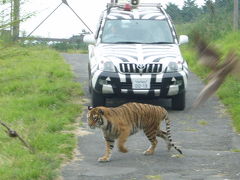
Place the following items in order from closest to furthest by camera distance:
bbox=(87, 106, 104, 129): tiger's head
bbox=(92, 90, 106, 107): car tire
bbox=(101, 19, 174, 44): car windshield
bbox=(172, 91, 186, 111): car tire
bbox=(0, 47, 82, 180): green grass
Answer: bbox=(0, 47, 82, 180): green grass < bbox=(87, 106, 104, 129): tiger's head < bbox=(92, 90, 106, 107): car tire < bbox=(172, 91, 186, 111): car tire < bbox=(101, 19, 174, 44): car windshield

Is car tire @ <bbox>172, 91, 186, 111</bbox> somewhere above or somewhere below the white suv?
below

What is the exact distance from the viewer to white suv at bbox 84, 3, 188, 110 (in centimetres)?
1091

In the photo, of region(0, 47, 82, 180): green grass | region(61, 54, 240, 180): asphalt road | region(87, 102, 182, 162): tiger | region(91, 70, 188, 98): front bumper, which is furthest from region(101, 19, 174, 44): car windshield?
region(87, 102, 182, 162): tiger

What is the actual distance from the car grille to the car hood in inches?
3.5

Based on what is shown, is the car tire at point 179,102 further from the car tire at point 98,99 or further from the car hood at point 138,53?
A: the car tire at point 98,99

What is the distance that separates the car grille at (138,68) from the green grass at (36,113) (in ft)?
3.80

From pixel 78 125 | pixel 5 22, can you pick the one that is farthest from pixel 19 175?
pixel 78 125

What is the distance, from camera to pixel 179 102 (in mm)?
11453

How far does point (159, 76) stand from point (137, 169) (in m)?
4.05

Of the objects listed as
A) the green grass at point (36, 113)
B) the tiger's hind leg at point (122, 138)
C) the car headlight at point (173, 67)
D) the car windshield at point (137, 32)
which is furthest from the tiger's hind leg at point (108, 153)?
the car windshield at point (137, 32)

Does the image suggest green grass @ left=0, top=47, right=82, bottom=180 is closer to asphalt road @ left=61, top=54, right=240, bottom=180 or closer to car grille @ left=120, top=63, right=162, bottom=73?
asphalt road @ left=61, top=54, right=240, bottom=180

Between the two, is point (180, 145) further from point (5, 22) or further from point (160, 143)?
point (5, 22)

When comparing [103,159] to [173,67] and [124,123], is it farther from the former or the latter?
[173,67]

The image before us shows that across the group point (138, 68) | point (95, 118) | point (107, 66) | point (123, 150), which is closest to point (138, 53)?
point (138, 68)
